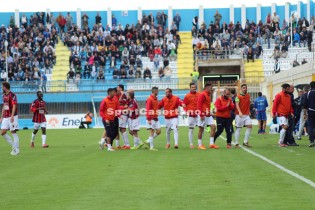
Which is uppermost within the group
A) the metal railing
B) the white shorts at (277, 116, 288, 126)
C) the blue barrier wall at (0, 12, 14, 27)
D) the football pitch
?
the blue barrier wall at (0, 12, 14, 27)

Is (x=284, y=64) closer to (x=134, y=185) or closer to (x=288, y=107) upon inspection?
(x=288, y=107)

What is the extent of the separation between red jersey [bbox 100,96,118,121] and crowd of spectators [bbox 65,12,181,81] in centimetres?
3182

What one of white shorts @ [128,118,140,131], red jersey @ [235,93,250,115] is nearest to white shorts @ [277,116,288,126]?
red jersey @ [235,93,250,115]

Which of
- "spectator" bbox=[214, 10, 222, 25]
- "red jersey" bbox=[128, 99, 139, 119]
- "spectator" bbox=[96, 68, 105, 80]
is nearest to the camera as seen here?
"red jersey" bbox=[128, 99, 139, 119]

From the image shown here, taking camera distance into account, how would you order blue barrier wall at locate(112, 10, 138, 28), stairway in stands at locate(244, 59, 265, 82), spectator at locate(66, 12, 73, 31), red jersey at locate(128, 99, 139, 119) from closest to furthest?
red jersey at locate(128, 99, 139, 119) → stairway in stands at locate(244, 59, 265, 82) → spectator at locate(66, 12, 73, 31) → blue barrier wall at locate(112, 10, 138, 28)

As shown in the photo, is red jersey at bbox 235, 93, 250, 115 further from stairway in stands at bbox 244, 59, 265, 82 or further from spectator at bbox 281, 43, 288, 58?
spectator at bbox 281, 43, 288, 58

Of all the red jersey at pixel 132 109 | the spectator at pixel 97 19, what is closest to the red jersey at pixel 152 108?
the red jersey at pixel 132 109

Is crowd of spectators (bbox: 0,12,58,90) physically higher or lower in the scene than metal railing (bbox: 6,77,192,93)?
higher

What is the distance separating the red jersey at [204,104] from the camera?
23.2 meters

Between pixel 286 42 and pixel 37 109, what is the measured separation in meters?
33.5

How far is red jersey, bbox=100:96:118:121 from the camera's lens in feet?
77.9

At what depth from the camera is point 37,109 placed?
2748 cm

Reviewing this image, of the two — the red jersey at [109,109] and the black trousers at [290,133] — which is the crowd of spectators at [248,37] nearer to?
the black trousers at [290,133]

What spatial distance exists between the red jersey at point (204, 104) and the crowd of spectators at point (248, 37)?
3294cm
